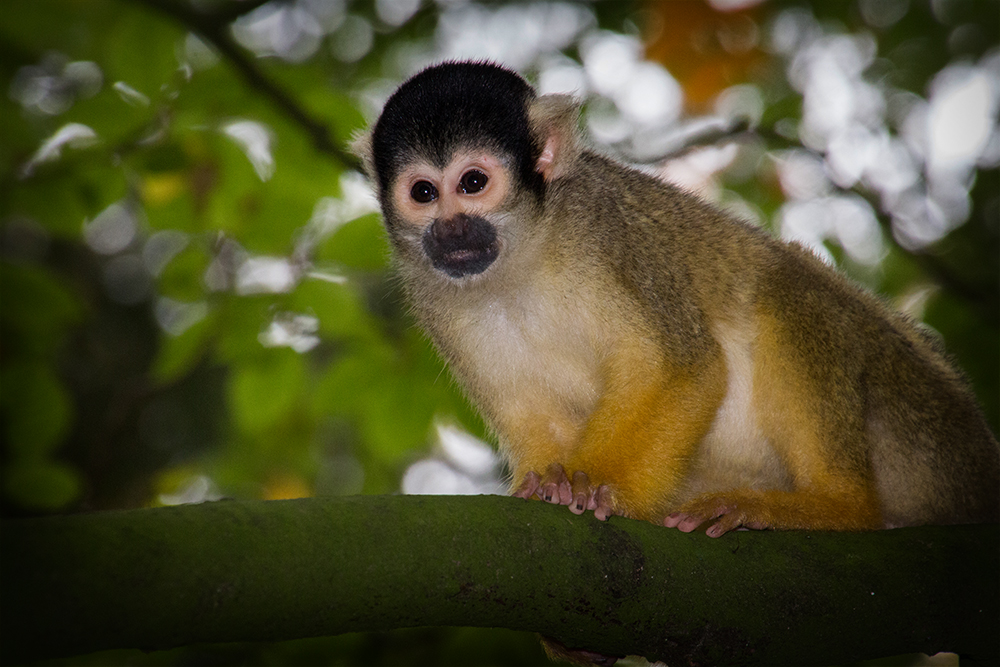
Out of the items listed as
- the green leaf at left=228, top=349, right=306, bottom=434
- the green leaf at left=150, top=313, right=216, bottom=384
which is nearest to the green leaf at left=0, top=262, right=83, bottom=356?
the green leaf at left=150, top=313, right=216, bottom=384

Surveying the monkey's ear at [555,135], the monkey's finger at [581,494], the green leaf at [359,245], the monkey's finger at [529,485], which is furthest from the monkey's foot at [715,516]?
the green leaf at [359,245]

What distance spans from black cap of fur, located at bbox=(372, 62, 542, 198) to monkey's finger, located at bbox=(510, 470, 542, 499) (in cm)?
112

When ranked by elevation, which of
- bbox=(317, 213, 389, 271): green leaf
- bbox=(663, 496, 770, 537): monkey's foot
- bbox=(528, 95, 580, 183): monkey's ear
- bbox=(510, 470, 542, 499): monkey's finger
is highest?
bbox=(528, 95, 580, 183): monkey's ear

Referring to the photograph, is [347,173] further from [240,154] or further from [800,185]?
[800,185]

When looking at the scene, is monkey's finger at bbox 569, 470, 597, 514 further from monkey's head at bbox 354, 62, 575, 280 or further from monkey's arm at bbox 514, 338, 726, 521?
monkey's head at bbox 354, 62, 575, 280

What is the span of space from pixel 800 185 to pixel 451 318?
3495 mm

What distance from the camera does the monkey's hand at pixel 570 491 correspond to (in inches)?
104

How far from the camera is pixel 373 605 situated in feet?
6.06

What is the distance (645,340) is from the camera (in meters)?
3.08

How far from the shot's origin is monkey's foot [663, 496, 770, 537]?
8.84ft

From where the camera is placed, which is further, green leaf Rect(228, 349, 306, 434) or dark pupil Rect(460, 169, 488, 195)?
green leaf Rect(228, 349, 306, 434)

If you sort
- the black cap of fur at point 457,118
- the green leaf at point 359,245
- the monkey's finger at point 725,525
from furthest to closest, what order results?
the green leaf at point 359,245, the black cap of fur at point 457,118, the monkey's finger at point 725,525

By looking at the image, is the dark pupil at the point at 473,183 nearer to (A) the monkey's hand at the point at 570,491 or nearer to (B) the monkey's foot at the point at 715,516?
(A) the monkey's hand at the point at 570,491

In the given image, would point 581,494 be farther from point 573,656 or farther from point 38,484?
point 38,484
